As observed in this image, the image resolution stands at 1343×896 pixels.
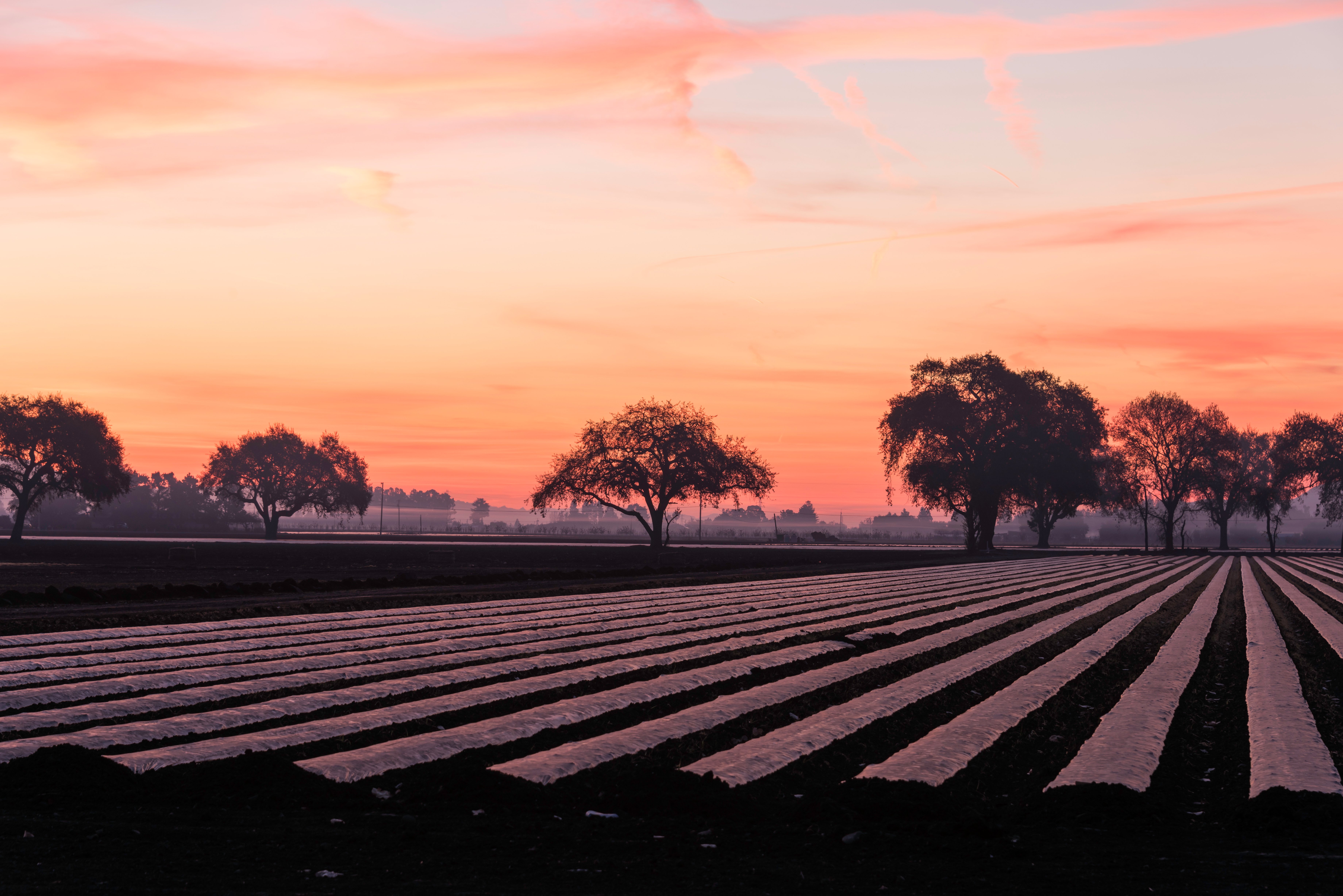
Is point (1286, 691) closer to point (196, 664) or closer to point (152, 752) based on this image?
point (152, 752)

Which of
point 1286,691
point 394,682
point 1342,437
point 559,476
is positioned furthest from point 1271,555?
point 394,682

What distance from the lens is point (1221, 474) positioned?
85.0m

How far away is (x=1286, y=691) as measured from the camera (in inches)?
433

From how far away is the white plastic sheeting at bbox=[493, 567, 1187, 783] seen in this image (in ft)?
23.6

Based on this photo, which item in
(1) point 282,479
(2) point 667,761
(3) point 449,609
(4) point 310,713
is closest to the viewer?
(2) point 667,761

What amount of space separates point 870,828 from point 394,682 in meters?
6.01

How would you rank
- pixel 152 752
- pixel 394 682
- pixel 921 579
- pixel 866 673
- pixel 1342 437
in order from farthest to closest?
pixel 1342 437 < pixel 921 579 < pixel 866 673 < pixel 394 682 < pixel 152 752

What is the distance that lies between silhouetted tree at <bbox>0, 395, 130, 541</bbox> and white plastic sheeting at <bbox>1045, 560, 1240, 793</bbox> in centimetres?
6979

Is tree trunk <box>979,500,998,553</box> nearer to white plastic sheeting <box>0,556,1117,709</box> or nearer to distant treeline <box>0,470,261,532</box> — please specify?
white plastic sheeting <box>0,556,1117,709</box>

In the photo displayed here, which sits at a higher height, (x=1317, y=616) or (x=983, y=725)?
(x=983, y=725)

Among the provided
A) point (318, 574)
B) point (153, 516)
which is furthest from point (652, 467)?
point (153, 516)

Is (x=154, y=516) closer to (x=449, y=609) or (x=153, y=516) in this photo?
(x=153, y=516)

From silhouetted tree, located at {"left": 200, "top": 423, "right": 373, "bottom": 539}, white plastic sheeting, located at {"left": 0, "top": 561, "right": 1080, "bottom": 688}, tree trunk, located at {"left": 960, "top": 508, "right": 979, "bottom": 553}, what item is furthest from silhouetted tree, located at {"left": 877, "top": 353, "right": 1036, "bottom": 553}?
silhouetted tree, located at {"left": 200, "top": 423, "right": 373, "bottom": 539}

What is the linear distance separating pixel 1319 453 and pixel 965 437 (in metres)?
37.5
